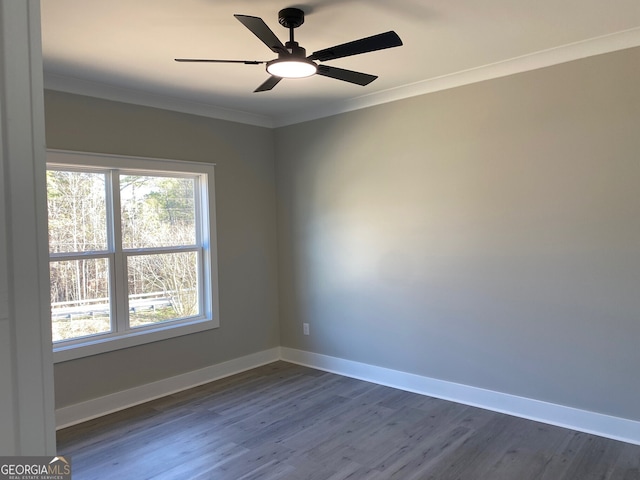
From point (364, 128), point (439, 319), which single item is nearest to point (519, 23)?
point (364, 128)

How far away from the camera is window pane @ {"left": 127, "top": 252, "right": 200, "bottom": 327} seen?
12.8 ft

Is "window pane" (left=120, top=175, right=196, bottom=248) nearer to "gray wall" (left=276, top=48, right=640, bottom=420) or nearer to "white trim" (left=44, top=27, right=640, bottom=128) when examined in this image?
"white trim" (left=44, top=27, right=640, bottom=128)

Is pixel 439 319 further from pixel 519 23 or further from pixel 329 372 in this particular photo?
pixel 519 23

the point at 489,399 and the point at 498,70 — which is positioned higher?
the point at 498,70

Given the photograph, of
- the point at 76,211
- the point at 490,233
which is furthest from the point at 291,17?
the point at 76,211

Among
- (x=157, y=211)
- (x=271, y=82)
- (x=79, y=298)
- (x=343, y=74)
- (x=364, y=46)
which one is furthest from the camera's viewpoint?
(x=157, y=211)

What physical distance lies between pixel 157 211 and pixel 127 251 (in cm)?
46

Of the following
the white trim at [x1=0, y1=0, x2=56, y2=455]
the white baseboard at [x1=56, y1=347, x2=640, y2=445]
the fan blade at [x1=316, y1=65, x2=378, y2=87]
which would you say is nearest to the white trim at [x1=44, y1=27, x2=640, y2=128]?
the fan blade at [x1=316, y1=65, x2=378, y2=87]

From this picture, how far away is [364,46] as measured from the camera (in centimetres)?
226

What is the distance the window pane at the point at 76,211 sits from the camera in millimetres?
3441

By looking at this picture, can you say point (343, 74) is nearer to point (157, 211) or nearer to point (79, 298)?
point (157, 211)

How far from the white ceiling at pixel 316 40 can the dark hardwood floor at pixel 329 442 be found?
2.57 m

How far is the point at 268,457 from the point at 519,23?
305cm

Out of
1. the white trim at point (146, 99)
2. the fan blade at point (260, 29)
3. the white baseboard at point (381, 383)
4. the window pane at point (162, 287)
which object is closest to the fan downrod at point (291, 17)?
the fan blade at point (260, 29)
